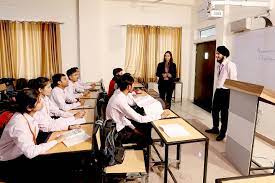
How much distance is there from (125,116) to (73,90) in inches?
96.9

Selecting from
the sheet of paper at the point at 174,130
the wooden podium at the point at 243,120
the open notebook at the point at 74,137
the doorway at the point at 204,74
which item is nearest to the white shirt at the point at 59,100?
the open notebook at the point at 74,137

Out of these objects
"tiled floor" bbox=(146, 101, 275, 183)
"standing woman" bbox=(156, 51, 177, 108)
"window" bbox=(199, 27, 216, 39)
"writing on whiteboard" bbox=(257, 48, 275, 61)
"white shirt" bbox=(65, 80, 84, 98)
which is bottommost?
"tiled floor" bbox=(146, 101, 275, 183)

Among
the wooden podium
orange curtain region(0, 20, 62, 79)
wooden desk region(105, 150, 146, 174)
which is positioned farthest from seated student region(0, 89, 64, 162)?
orange curtain region(0, 20, 62, 79)

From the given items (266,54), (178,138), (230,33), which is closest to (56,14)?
(230,33)

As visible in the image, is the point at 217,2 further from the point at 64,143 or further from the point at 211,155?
the point at 64,143

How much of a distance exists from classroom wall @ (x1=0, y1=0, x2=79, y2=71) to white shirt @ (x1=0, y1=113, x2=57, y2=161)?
4.88 metres

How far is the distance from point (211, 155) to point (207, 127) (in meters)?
1.35

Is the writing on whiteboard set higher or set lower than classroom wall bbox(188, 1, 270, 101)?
lower

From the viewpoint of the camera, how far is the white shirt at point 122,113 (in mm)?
2467

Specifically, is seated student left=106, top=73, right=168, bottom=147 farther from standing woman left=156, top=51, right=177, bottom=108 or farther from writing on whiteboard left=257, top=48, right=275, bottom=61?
standing woman left=156, top=51, right=177, bottom=108

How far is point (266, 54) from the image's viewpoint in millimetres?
3848

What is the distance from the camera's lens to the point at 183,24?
7.11m

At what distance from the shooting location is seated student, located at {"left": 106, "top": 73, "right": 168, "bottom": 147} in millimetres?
2516

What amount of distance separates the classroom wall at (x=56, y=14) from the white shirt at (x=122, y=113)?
4.37 metres
